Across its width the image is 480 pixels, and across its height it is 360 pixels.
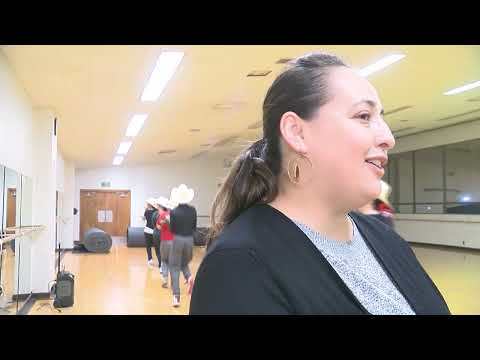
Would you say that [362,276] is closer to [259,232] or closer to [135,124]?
[259,232]

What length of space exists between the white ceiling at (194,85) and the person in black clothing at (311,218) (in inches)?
70.6

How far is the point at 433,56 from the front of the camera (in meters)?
6.29

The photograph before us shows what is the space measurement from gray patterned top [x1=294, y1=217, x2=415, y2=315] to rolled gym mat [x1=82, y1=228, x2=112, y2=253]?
1412 centimetres

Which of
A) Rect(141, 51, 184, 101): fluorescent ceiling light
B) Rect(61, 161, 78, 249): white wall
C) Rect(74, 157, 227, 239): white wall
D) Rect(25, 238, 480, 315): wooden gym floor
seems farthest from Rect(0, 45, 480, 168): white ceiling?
Rect(74, 157, 227, 239): white wall

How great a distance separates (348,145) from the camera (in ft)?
2.62

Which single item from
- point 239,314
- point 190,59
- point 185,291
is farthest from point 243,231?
point 185,291

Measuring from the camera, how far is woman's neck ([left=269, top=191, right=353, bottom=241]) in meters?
0.84

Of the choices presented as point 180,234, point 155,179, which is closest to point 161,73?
point 180,234

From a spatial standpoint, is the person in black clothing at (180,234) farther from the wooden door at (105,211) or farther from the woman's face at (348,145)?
the wooden door at (105,211)

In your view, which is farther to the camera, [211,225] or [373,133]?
[211,225]

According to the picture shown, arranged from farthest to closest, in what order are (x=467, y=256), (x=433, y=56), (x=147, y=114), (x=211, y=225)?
(x=467, y=256)
(x=147, y=114)
(x=433, y=56)
(x=211, y=225)

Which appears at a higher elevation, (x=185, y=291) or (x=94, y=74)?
(x=94, y=74)

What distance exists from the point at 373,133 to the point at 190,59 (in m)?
4.97
